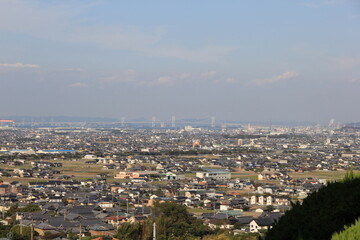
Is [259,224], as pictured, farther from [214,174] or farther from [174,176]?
[214,174]

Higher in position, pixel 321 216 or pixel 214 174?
pixel 321 216

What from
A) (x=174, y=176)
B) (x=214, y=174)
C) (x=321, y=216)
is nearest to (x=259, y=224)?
(x=321, y=216)

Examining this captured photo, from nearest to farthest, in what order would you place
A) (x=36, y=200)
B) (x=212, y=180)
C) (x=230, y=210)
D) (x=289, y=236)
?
(x=289, y=236), (x=230, y=210), (x=36, y=200), (x=212, y=180)

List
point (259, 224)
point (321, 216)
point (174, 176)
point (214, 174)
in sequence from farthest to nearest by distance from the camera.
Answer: point (214, 174) < point (174, 176) < point (259, 224) < point (321, 216)

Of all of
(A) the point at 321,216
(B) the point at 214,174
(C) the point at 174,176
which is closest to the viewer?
(A) the point at 321,216

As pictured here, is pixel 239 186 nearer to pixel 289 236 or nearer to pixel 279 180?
pixel 279 180

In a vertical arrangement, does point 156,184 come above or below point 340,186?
below

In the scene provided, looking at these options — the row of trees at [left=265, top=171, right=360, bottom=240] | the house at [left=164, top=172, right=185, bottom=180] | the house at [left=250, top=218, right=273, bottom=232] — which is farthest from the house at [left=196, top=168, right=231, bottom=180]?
the row of trees at [left=265, top=171, right=360, bottom=240]

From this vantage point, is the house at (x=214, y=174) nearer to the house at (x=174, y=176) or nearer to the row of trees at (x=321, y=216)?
the house at (x=174, y=176)

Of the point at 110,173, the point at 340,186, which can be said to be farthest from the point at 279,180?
the point at 340,186

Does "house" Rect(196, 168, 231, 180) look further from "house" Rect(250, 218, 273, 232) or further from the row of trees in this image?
the row of trees

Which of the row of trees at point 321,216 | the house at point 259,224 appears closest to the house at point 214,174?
the house at point 259,224
